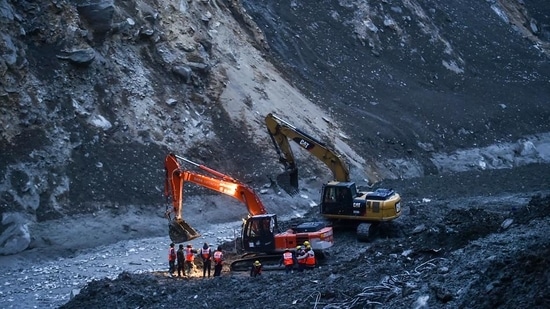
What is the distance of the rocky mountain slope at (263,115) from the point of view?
52.8 feet

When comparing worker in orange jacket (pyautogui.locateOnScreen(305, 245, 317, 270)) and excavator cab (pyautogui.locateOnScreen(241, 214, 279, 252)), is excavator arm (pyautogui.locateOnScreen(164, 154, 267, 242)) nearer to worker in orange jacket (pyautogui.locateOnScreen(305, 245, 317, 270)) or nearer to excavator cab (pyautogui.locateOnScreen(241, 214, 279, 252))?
excavator cab (pyautogui.locateOnScreen(241, 214, 279, 252))

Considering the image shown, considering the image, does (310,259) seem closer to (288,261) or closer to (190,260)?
(288,261)

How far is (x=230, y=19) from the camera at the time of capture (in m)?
28.0

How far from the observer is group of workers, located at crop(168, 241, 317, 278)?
43.7ft

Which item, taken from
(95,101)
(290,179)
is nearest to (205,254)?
(290,179)

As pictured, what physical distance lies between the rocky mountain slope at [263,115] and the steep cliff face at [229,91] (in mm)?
60

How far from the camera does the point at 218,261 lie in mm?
13734

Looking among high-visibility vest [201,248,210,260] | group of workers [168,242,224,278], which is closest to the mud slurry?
group of workers [168,242,224,278]

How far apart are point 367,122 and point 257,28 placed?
231 inches

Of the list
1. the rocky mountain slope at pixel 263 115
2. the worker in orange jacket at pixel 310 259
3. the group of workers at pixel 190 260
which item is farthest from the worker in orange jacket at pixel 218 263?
the worker in orange jacket at pixel 310 259

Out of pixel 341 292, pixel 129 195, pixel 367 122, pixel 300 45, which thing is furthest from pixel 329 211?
pixel 300 45

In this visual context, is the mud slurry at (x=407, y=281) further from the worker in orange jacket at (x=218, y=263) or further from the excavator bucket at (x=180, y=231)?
the excavator bucket at (x=180, y=231)

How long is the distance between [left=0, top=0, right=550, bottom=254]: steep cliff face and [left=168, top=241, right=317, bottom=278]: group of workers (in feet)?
14.2

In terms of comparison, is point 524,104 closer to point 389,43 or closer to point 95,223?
point 389,43
